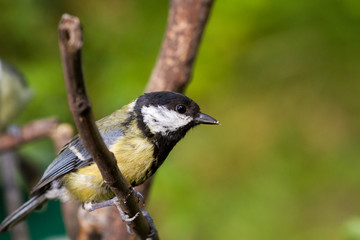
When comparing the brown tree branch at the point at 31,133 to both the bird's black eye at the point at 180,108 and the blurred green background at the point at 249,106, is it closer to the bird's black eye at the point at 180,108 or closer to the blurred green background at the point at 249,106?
the blurred green background at the point at 249,106

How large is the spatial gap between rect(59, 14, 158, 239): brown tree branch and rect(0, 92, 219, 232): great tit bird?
23 centimetres

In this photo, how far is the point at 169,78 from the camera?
156 centimetres

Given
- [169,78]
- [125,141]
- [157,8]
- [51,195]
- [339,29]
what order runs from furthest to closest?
[157,8]
[339,29]
[169,78]
[51,195]
[125,141]

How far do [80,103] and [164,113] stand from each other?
538mm

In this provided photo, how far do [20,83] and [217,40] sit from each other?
92 cm

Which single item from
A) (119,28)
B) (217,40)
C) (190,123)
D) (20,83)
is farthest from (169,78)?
(20,83)

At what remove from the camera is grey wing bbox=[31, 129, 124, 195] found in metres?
1.15

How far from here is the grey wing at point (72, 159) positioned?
115 centimetres

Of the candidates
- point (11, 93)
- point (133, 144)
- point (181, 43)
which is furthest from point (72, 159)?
point (11, 93)

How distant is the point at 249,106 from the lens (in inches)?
88.7

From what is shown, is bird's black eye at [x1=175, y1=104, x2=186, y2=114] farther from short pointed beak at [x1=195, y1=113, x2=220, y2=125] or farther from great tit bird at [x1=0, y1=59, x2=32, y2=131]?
great tit bird at [x1=0, y1=59, x2=32, y2=131]

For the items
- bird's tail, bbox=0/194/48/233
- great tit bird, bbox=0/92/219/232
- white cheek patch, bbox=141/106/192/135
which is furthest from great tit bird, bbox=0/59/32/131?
white cheek patch, bbox=141/106/192/135

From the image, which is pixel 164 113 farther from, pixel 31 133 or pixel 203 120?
pixel 31 133

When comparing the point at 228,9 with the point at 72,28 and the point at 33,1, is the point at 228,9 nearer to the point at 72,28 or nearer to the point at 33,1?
the point at 33,1
